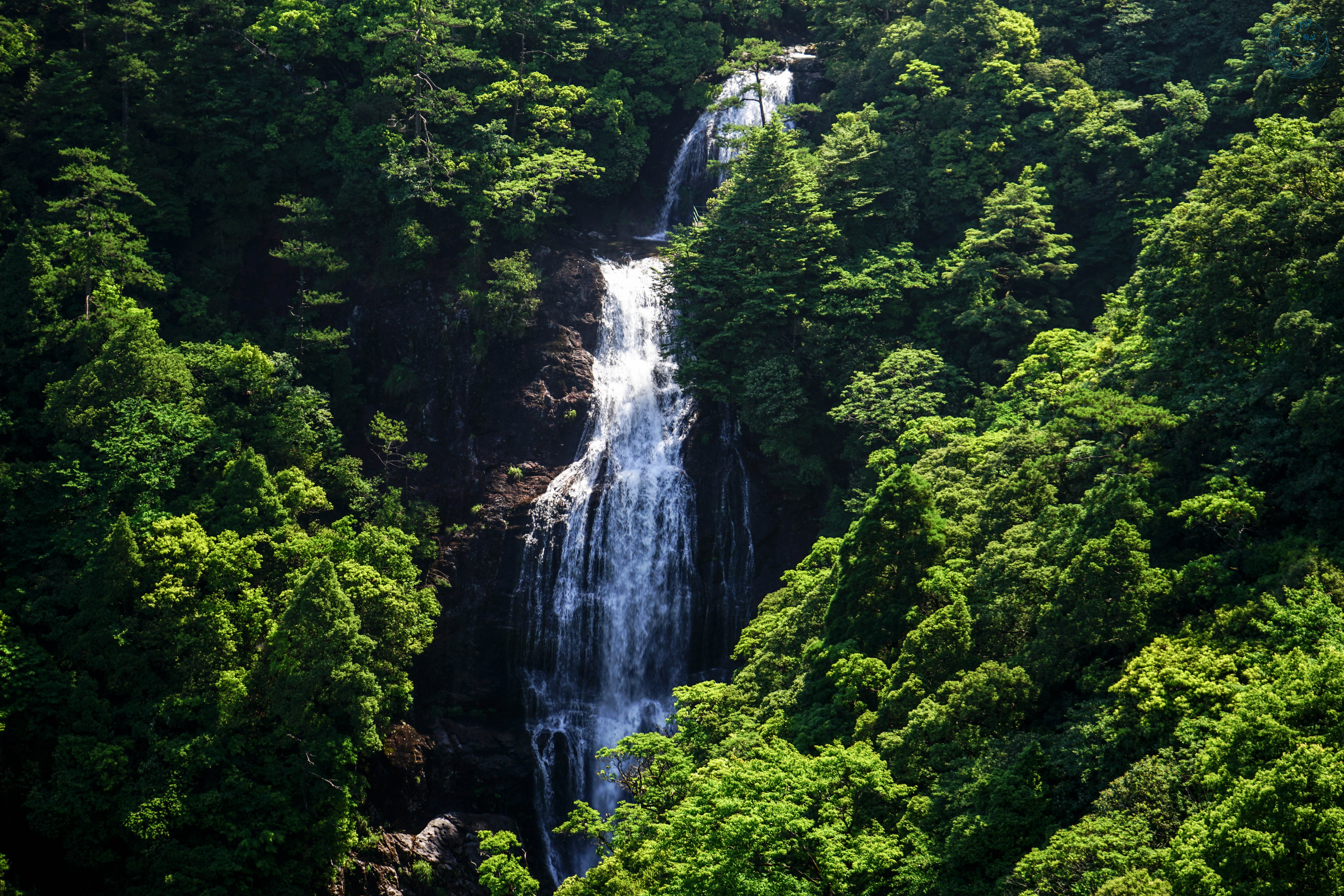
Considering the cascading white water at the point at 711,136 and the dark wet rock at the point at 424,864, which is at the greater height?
the cascading white water at the point at 711,136

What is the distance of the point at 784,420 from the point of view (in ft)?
84.4

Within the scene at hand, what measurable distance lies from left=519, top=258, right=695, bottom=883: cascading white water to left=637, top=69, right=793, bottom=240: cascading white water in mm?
11568

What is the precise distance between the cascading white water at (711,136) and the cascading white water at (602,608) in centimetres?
1157

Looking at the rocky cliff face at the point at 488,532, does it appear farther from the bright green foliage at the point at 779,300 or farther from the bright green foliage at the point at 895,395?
the bright green foliage at the point at 895,395

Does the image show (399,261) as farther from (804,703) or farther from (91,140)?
(804,703)

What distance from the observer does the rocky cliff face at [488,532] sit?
2438 cm

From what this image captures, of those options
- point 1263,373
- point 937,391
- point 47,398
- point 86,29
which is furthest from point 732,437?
point 86,29

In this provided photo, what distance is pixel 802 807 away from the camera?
13.3 metres

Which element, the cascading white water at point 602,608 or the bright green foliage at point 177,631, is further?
the cascading white water at point 602,608

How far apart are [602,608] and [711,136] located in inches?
791

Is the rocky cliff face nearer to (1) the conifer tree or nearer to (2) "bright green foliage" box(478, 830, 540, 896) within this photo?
(2) "bright green foliage" box(478, 830, 540, 896)

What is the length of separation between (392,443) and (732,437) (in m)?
11.0

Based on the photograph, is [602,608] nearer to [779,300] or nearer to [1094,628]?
[779,300]

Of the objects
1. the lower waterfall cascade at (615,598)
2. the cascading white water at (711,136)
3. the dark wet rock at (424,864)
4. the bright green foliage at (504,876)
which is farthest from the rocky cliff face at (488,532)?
the cascading white water at (711,136)
